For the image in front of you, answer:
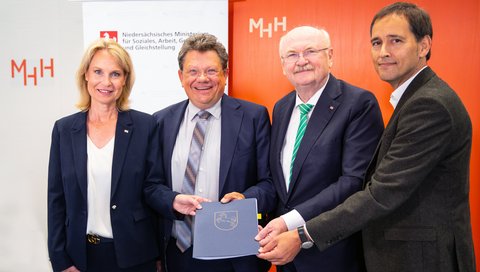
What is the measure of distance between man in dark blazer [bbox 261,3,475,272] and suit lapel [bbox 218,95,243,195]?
505mm

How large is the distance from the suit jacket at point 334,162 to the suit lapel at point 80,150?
3.41ft

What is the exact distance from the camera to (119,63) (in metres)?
2.27

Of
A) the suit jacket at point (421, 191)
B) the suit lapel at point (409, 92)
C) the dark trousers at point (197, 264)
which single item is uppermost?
the suit lapel at point (409, 92)

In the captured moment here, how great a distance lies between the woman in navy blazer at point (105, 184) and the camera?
212 cm

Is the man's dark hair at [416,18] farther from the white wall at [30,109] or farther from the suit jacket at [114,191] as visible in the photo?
the white wall at [30,109]

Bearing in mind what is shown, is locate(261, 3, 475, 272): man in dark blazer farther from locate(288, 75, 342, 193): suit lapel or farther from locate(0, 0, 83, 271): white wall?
locate(0, 0, 83, 271): white wall

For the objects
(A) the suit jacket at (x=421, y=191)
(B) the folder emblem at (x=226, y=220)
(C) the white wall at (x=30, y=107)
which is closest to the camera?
(A) the suit jacket at (x=421, y=191)

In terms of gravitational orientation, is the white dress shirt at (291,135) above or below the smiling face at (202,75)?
below

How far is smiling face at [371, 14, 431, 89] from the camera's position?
1813 mm

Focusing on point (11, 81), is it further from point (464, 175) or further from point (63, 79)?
point (464, 175)

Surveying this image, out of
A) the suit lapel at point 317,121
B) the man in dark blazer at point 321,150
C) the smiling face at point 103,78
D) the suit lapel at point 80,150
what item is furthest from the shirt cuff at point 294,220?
the smiling face at point 103,78

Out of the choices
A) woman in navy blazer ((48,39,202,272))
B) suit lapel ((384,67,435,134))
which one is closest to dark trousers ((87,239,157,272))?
woman in navy blazer ((48,39,202,272))

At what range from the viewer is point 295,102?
2.30 m

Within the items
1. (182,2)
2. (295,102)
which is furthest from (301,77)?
(182,2)
